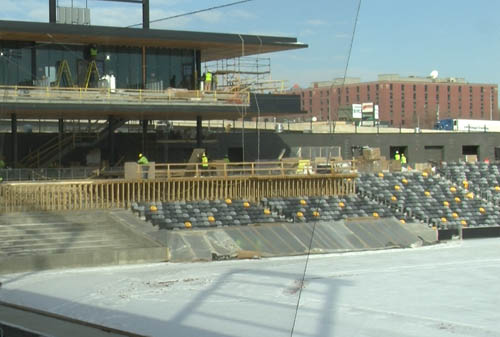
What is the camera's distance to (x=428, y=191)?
39250 mm

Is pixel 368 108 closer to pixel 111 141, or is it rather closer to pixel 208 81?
pixel 208 81

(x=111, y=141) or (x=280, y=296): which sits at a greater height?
(x=111, y=141)

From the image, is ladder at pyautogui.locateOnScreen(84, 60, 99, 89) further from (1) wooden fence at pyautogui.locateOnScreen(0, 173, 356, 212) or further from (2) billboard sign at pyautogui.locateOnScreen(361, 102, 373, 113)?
(2) billboard sign at pyautogui.locateOnScreen(361, 102, 373, 113)

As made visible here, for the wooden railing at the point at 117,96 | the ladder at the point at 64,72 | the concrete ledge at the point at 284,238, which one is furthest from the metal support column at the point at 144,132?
the concrete ledge at the point at 284,238

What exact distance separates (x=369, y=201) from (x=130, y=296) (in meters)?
20.3

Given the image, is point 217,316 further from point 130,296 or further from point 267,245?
point 267,245

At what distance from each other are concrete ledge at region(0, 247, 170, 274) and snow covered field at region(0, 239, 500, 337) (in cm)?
59

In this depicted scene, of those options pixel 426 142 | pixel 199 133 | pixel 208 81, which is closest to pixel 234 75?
pixel 208 81

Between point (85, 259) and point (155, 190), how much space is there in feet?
27.0

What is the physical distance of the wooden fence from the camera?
27.1 meters

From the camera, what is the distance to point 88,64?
3453 centimetres

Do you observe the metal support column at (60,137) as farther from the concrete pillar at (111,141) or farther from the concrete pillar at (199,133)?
the concrete pillar at (199,133)

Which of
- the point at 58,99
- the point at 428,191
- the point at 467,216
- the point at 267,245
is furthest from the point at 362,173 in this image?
the point at 58,99

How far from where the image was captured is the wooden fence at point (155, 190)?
89.0ft
